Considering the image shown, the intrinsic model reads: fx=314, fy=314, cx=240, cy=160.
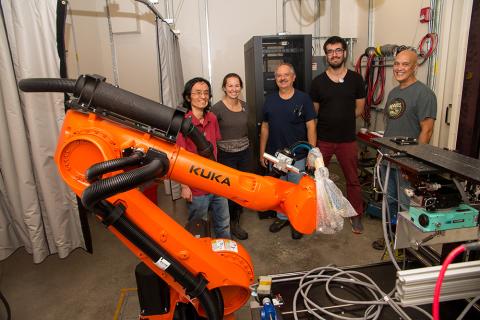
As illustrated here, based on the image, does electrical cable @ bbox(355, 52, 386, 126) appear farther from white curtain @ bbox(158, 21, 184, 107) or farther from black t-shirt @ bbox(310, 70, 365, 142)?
white curtain @ bbox(158, 21, 184, 107)

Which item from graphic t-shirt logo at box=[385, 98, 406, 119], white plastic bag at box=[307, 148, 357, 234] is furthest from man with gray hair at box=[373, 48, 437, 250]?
white plastic bag at box=[307, 148, 357, 234]

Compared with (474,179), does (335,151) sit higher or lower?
lower

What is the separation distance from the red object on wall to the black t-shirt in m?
0.82

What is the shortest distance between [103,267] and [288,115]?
198 cm

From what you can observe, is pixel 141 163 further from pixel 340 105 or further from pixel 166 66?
pixel 166 66

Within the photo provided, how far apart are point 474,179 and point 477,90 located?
1.82 metres

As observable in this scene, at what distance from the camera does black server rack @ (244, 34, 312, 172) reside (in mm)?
3164

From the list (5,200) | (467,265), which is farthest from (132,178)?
(5,200)

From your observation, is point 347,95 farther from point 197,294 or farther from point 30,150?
point 30,150

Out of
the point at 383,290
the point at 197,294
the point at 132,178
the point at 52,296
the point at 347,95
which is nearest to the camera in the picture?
the point at 132,178

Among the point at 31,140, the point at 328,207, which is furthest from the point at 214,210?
the point at 328,207

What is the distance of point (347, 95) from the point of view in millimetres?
2787

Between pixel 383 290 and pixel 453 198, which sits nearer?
pixel 453 198

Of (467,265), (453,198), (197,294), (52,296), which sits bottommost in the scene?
(52,296)
